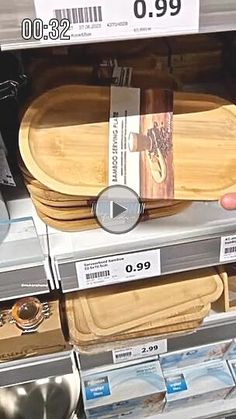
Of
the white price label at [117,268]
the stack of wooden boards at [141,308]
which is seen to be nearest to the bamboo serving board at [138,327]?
the stack of wooden boards at [141,308]

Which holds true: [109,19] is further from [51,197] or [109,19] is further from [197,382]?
[197,382]

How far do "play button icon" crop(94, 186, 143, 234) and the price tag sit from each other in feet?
0.96

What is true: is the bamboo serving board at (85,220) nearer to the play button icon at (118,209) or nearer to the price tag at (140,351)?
the play button icon at (118,209)

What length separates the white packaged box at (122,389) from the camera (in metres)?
1.14

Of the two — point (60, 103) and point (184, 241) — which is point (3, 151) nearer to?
point (60, 103)

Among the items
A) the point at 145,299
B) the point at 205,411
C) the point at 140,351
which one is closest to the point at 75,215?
the point at 145,299

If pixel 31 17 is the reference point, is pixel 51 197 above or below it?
below

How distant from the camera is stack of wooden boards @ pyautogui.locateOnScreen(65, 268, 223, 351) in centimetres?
91

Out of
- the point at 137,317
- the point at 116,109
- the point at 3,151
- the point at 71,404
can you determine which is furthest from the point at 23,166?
the point at 71,404

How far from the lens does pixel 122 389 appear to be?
115 cm

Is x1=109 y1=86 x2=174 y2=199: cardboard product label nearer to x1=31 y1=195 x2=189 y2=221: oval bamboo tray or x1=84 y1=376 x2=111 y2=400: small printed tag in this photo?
x1=31 y1=195 x2=189 y2=221: oval bamboo tray

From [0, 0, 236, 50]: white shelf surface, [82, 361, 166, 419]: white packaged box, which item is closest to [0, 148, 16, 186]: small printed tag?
[0, 0, 236, 50]: white shelf surface

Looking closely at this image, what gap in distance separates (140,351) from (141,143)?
16.7 inches

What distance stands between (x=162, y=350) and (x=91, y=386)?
0.65 feet
